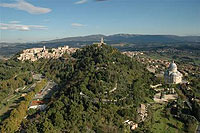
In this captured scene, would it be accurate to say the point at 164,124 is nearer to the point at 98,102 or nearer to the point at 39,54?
the point at 98,102

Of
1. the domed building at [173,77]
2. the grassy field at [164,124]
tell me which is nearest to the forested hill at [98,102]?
the grassy field at [164,124]

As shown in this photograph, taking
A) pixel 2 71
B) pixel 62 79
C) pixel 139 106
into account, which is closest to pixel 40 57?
pixel 2 71

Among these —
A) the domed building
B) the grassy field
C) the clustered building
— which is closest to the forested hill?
the grassy field

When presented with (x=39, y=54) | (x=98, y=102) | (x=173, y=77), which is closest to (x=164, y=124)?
(x=98, y=102)

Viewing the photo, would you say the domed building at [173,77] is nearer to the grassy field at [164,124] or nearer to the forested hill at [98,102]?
the forested hill at [98,102]

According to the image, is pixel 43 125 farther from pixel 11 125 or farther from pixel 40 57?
pixel 40 57
